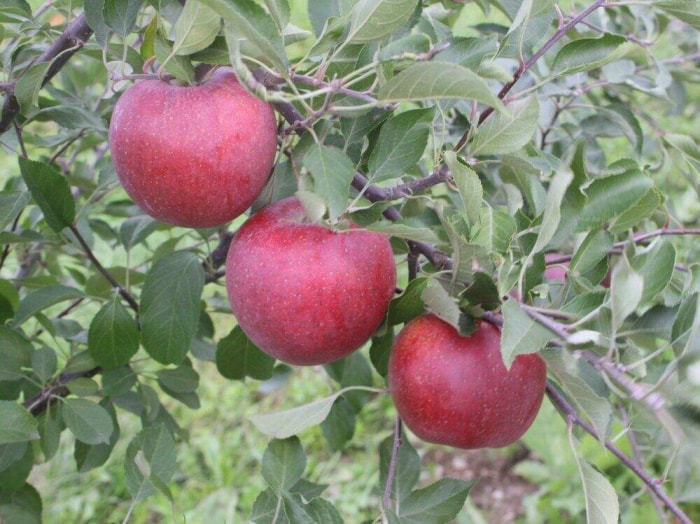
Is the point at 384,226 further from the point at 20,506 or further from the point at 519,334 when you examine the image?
the point at 20,506

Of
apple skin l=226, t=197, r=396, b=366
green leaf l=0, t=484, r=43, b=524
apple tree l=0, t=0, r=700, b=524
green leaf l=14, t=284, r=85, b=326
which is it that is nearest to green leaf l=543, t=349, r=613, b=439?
apple tree l=0, t=0, r=700, b=524

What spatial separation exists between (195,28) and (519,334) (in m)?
0.42

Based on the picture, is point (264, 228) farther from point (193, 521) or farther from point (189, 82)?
point (193, 521)

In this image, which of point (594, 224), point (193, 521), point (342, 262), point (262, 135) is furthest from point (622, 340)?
point (193, 521)

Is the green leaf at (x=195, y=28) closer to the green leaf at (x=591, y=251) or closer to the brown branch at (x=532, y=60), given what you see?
the brown branch at (x=532, y=60)

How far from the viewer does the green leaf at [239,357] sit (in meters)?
1.20

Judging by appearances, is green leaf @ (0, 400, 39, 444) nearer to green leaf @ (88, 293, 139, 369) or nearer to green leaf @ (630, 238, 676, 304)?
green leaf @ (88, 293, 139, 369)

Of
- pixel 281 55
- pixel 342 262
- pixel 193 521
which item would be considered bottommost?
pixel 193 521

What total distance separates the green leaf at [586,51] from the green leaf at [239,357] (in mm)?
621

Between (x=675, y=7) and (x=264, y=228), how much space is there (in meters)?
0.54

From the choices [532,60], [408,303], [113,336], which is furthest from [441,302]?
[113,336]

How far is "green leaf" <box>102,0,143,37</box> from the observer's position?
2.82 ft

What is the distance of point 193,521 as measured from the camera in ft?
6.65

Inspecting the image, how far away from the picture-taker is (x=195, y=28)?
73 centimetres
